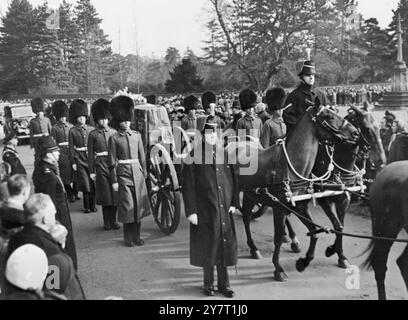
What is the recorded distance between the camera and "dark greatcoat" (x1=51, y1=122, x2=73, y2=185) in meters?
10.1

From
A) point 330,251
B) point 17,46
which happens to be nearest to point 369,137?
point 330,251

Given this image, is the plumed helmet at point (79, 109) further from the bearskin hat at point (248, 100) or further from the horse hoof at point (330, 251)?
the horse hoof at point (330, 251)

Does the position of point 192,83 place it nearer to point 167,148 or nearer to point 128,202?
point 167,148

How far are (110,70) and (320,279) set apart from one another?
49.1 feet

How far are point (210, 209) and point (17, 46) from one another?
14471mm

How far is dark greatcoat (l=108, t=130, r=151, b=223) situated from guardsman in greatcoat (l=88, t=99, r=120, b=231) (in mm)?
631

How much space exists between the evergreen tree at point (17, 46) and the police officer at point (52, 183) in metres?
10.3

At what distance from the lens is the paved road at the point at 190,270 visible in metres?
5.24

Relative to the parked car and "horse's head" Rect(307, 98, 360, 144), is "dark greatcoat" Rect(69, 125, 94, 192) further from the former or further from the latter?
the parked car

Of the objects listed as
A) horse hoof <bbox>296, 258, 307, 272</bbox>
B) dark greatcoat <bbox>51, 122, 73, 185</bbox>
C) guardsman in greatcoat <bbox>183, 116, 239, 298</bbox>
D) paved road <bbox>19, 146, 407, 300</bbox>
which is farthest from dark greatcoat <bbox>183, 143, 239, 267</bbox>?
dark greatcoat <bbox>51, 122, 73, 185</bbox>

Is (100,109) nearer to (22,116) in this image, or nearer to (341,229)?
(341,229)

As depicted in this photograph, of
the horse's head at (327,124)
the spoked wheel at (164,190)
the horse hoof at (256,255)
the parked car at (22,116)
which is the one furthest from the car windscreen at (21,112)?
the horse's head at (327,124)

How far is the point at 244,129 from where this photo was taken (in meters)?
8.55

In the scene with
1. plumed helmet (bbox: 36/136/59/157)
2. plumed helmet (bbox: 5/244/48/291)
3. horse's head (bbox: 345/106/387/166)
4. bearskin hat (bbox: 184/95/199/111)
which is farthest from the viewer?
bearskin hat (bbox: 184/95/199/111)
